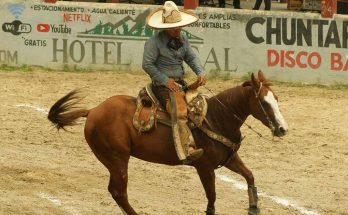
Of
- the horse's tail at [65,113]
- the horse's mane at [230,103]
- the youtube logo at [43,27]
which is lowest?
the youtube logo at [43,27]

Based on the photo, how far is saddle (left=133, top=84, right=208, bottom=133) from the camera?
10.6 meters

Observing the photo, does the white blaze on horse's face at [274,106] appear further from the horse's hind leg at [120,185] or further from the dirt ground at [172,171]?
the horse's hind leg at [120,185]

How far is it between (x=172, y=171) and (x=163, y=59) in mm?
2743

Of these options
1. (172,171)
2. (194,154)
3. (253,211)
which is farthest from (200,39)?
(194,154)

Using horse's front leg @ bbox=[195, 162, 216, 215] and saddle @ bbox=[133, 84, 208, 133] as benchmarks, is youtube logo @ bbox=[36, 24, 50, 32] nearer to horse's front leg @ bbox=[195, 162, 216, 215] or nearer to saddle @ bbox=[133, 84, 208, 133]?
saddle @ bbox=[133, 84, 208, 133]

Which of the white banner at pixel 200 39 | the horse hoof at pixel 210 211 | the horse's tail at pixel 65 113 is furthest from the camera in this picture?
the white banner at pixel 200 39

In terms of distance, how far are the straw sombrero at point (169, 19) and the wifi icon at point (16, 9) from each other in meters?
10.3

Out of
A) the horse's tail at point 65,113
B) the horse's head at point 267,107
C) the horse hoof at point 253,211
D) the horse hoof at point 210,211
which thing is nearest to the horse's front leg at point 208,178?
the horse hoof at point 210,211

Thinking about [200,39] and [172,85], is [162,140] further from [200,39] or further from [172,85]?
[200,39]

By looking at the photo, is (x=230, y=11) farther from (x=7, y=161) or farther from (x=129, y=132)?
(x=129, y=132)

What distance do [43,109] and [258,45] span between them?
4706 mm

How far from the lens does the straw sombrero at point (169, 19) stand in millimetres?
10594

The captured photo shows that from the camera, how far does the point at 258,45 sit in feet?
63.4

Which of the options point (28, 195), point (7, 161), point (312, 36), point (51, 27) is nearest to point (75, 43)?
point (51, 27)
